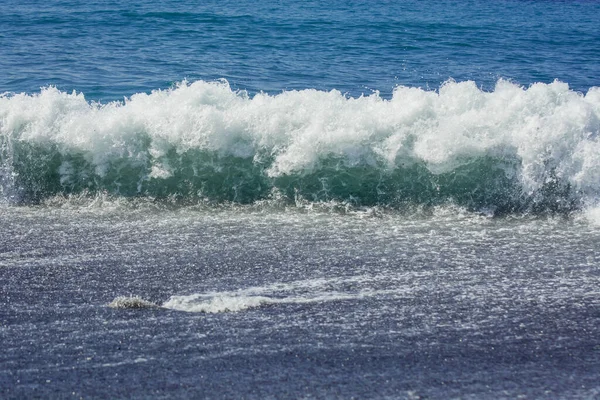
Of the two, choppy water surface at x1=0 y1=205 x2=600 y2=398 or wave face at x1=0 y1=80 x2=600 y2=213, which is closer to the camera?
choppy water surface at x1=0 y1=205 x2=600 y2=398

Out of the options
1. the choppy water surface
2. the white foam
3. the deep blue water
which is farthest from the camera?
the deep blue water

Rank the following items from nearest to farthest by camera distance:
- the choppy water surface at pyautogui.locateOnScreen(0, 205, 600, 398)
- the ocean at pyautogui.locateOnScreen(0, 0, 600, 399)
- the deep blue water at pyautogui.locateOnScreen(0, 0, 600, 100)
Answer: the choppy water surface at pyautogui.locateOnScreen(0, 205, 600, 398), the ocean at pyautogui.locateOnScreen(0, 0, 600, 399), the deep blue water at pyautogui.locateOnScreen(0, 0, 600, 100)

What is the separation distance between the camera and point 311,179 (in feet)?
27.7

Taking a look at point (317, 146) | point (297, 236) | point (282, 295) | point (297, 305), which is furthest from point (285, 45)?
point (297, 305)

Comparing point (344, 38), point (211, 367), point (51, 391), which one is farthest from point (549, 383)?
point (344, 38)

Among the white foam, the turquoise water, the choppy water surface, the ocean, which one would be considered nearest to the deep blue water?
the ocean

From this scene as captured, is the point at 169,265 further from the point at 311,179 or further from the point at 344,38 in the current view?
the point at 344,38

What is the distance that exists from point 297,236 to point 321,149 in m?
1.66

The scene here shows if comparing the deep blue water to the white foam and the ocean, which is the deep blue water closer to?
the ocean

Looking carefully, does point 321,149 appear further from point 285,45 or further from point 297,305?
point 285,45

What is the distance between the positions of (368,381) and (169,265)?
2476mm

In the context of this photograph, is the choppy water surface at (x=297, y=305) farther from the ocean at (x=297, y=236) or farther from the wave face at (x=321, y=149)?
the wave face at (x=321, y=149)

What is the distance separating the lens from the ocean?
4.74 meters

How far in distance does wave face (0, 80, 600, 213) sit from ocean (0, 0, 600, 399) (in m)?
0.02
